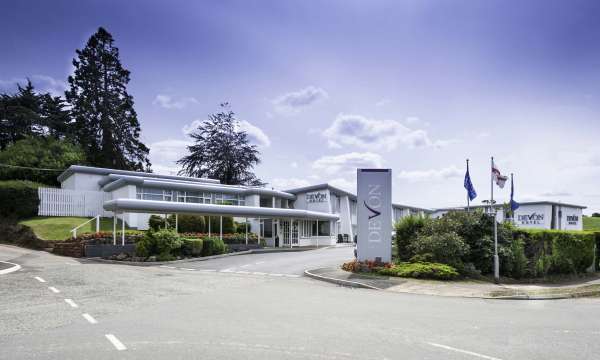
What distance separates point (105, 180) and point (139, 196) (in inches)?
245

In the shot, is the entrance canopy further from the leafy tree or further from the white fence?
the leafy tree

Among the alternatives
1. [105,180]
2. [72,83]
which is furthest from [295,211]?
[72,83]

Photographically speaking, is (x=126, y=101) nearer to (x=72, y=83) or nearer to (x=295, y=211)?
(x=72, y=83)

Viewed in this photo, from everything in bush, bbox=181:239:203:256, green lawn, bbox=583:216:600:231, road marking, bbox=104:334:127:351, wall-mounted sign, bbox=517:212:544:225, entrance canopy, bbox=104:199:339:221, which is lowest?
green lawn, bbox=583:216:600:231

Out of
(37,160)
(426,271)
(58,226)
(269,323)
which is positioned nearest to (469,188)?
(426,271)

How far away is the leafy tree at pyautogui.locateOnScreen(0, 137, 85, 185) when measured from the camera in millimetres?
43750

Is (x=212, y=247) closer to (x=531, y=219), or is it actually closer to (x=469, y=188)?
(x=469, y=188)

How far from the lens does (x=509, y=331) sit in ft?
27.7

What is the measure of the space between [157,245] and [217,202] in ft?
52.9

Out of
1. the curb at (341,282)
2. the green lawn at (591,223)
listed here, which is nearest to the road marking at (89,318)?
the curb at (341,282)

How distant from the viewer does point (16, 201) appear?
34.3 meters

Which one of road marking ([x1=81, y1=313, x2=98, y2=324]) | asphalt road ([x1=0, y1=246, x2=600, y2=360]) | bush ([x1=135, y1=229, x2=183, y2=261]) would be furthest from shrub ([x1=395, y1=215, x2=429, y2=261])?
road marking ([x1=81, y1=313, x2=98, y2=324])

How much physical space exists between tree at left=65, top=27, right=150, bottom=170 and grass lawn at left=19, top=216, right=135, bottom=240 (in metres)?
22.9

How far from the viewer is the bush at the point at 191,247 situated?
2658cm
